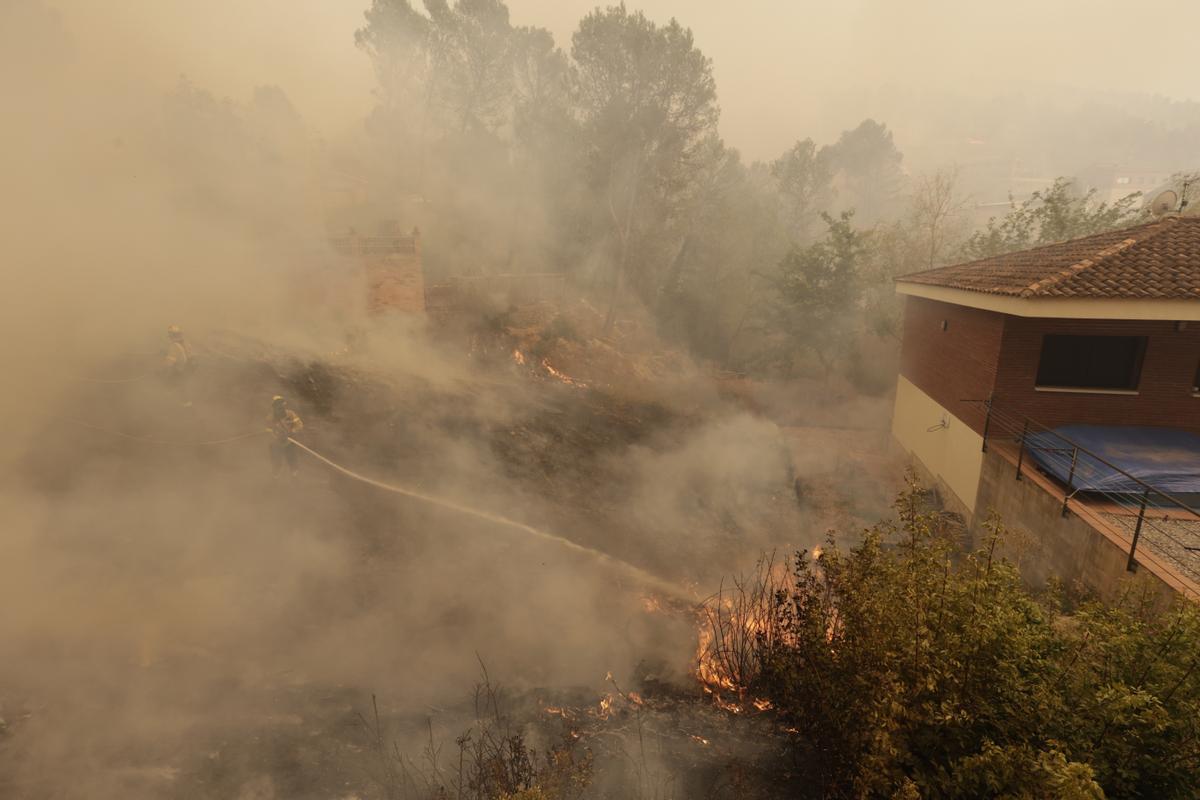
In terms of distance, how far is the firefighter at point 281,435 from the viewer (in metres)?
8.78

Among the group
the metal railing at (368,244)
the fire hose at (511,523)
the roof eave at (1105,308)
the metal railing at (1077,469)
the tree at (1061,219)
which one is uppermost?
the tree at (1061,219)

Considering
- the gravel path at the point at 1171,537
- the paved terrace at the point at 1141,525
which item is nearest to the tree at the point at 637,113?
the paved terrace at the point at 1141,525

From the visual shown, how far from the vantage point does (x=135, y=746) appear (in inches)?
196

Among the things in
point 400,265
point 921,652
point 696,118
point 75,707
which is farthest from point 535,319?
point 921,652

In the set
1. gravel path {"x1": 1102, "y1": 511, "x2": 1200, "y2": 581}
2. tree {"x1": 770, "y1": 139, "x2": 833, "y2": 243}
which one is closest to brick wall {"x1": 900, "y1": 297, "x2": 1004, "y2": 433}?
gravel path {"x1": 1102, "y1": 511, "x2": 1200, "y2": 581}

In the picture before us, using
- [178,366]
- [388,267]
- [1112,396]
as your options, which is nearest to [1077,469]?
[1112,396]

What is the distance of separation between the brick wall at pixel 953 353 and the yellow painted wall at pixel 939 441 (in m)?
0.24

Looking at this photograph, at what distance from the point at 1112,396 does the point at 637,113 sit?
58.3ft

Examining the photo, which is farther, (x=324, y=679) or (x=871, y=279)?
(x=871, y=279)

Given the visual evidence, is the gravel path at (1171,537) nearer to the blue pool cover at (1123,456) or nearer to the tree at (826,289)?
the blue pool cover at (1123,456)

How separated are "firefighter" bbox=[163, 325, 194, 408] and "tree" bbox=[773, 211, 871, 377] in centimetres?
1778

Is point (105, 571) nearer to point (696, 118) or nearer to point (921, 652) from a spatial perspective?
point (921, 652)

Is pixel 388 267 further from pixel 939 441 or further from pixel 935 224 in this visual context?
pixel 935 224

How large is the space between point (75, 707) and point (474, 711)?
3526 millimetres
